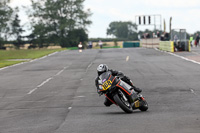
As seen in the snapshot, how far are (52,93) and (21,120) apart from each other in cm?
614

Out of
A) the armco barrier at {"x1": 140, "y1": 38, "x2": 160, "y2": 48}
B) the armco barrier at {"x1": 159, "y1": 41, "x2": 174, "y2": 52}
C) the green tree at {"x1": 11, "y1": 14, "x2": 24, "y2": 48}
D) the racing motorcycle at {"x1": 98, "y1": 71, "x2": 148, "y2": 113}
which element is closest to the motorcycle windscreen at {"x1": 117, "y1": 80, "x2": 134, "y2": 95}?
the racing motorcycle at {"x1": 98, "y1": 71, "x2": 148, "y2": 113}

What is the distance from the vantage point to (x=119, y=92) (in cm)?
1110

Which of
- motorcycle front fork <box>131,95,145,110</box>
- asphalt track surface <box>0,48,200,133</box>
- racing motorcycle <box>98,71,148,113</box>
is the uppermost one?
racing motorcycle <box>98,71,148,113</box>

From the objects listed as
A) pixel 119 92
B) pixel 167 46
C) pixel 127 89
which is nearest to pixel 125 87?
pixel 127 89

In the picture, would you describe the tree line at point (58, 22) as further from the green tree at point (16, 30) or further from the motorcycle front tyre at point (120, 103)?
the motorcycle front tyre at point (120, 103)

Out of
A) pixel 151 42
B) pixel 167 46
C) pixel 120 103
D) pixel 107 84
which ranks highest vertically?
pixel 107 84

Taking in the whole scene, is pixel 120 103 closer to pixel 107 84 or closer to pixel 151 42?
pixel 107 84

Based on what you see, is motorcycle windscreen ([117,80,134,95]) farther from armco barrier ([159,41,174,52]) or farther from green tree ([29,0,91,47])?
green tree ([29,0,91,47])

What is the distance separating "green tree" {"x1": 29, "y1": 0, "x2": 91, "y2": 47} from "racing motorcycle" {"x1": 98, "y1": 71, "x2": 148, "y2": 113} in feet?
287

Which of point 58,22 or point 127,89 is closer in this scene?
point 127,89

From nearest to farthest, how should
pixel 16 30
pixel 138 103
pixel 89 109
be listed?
pixel 138 103 → pixel 89 109 → pixel 16 30

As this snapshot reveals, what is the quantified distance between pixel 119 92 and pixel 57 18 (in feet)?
297

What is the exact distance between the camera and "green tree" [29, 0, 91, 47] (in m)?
99.3

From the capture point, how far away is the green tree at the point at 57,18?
99.3 meters
